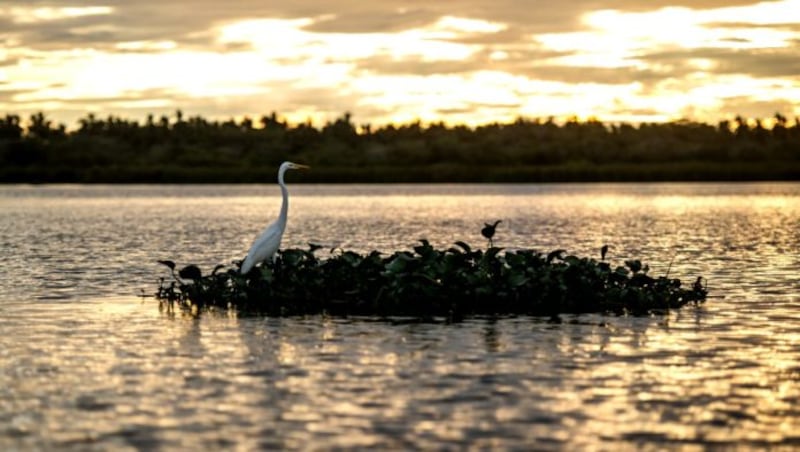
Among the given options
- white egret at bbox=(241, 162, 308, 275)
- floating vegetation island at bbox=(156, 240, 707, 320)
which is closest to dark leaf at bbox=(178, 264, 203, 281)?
floating vegetation island at bbox=(156, 240, 707, 320)

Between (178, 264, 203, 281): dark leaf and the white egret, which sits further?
the white egret

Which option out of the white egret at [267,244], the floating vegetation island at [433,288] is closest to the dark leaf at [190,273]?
the floating vegetation island at [433,288]

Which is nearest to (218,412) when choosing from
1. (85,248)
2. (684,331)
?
(684,331)

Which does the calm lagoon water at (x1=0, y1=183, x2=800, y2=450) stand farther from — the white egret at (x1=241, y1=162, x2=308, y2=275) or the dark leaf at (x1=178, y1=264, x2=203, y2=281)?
the white egret at (x1=241, y1=162, x2=308, y2=275)

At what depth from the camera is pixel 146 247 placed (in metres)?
48.2

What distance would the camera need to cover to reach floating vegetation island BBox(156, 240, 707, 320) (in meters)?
25.3

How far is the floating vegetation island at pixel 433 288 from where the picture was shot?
25.3 metres

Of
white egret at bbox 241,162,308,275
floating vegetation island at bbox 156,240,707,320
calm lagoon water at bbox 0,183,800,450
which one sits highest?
white egret at bbox 241,162,308,275

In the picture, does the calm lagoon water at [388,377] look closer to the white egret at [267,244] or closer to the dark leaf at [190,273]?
the dark leaf at [190,273]

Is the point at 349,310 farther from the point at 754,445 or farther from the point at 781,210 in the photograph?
the point at 781,210

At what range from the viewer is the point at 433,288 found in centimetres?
2520

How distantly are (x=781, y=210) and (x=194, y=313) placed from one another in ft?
254

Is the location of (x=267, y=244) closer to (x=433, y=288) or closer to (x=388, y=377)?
(x=433, y=288)

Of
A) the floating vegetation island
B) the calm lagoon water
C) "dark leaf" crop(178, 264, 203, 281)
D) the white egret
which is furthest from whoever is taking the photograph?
the white egret
